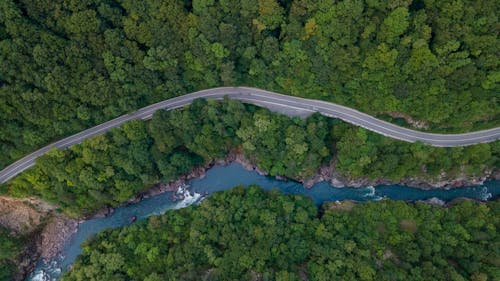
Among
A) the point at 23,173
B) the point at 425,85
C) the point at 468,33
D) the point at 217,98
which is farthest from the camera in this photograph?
the point at 217,98

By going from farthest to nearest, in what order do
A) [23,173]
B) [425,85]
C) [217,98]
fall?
[217,98] → [23,173] → [425,85]

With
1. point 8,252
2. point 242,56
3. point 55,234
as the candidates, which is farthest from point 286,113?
point 8,252

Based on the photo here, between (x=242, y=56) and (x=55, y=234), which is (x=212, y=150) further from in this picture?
(x=55, y=234)

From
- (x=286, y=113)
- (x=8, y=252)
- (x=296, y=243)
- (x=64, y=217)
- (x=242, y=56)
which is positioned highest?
(x=242, y=56)

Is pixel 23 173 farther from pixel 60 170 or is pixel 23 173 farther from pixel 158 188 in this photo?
pixel 158 188

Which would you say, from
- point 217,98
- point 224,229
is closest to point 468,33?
point 217,98
